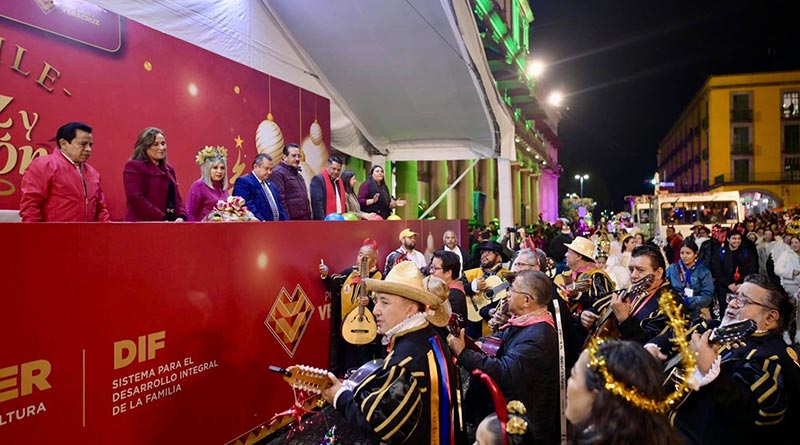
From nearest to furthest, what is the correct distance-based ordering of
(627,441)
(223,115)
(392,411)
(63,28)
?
(627,441)
(392,411)
(63,28)
(223,115)

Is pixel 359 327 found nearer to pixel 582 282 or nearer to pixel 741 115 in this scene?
pixel 582 282

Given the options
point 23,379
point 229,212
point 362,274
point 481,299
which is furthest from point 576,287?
point 23,379

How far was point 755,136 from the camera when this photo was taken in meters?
55.8

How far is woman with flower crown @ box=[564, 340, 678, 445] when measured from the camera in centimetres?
186

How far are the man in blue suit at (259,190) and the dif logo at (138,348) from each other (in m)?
2.72

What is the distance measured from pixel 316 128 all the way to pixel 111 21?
5170 millimetres

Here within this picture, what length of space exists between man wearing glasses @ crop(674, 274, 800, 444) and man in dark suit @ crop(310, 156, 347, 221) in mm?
5548

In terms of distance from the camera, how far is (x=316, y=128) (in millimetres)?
11336

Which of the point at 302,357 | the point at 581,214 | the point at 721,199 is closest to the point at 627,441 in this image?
the point at 302,357

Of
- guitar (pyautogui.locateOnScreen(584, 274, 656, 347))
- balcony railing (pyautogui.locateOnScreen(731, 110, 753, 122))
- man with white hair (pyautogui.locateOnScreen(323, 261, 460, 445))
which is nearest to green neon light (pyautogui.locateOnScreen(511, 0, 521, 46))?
balcony railing (pyautogui.locateOnScreen(731, 110, 753, 122))

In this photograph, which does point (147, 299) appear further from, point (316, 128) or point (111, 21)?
point (316, 128)

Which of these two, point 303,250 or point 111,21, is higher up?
point 111,21

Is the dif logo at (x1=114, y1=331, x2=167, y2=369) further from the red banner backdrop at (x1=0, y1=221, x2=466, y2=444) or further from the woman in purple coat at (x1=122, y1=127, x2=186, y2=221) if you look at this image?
the woman in purple coat at (x1=122, y1=127, x2=186, y2=221)

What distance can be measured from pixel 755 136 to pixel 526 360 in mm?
66808
